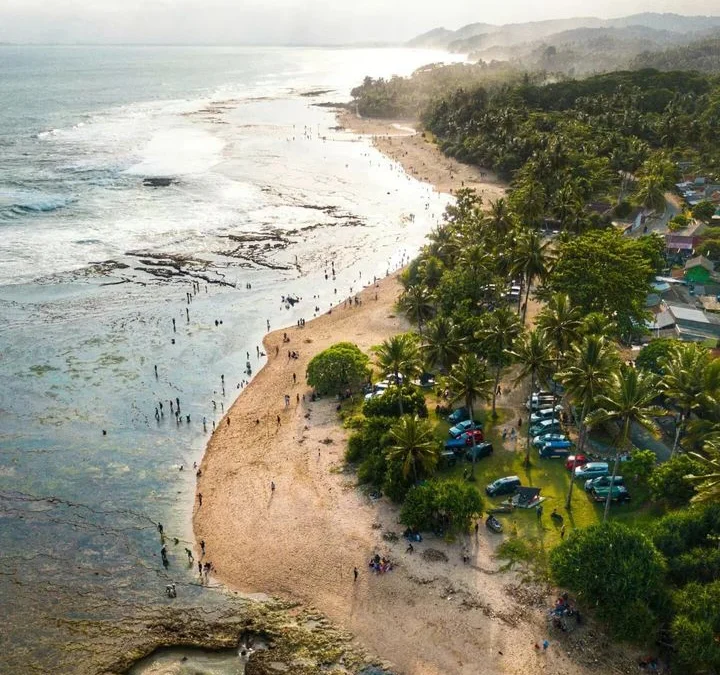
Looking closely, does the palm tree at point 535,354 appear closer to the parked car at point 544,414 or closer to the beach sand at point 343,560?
the parked car at point 544,414

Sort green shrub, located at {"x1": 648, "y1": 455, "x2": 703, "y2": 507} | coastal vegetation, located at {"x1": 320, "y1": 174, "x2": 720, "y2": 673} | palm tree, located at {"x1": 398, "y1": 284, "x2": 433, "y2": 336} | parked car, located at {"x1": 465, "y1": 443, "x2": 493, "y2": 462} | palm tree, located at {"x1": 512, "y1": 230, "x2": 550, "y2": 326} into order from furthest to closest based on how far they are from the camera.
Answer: palm tree, located at {"x1": 512, "y1": 230, "x2": 550, "y2": 326} → palm tree, located at {"x1": 398, "y1": 284, "x2": 433, "y2": 336} → parked car, located at {"x1": 465, "y1": 443, "x2": 493, "y2": 462} → green shrub, located at {"x1": 648, "y1": 455, "x2": 703, "y2": 507} → coastal vegetation, located at {"x1": 320, "y1": 174, "x2": 720, "y2": 673}

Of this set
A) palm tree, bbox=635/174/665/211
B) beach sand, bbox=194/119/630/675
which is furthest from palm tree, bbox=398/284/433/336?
palm tree, bbox=635/174/665/211

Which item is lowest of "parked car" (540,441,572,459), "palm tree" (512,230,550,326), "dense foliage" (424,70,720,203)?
"parked car" (540,441,572,459)

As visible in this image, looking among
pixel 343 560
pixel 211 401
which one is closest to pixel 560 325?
pixel 343 560

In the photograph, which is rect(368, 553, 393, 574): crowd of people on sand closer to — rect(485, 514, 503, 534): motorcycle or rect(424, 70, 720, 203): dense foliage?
rect(485, 514, 503, 534): motorcycle

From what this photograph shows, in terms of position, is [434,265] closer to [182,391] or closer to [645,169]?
[182,391]

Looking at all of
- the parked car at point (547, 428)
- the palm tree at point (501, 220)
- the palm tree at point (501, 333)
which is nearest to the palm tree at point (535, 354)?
the palm tree at point (501, 333)
